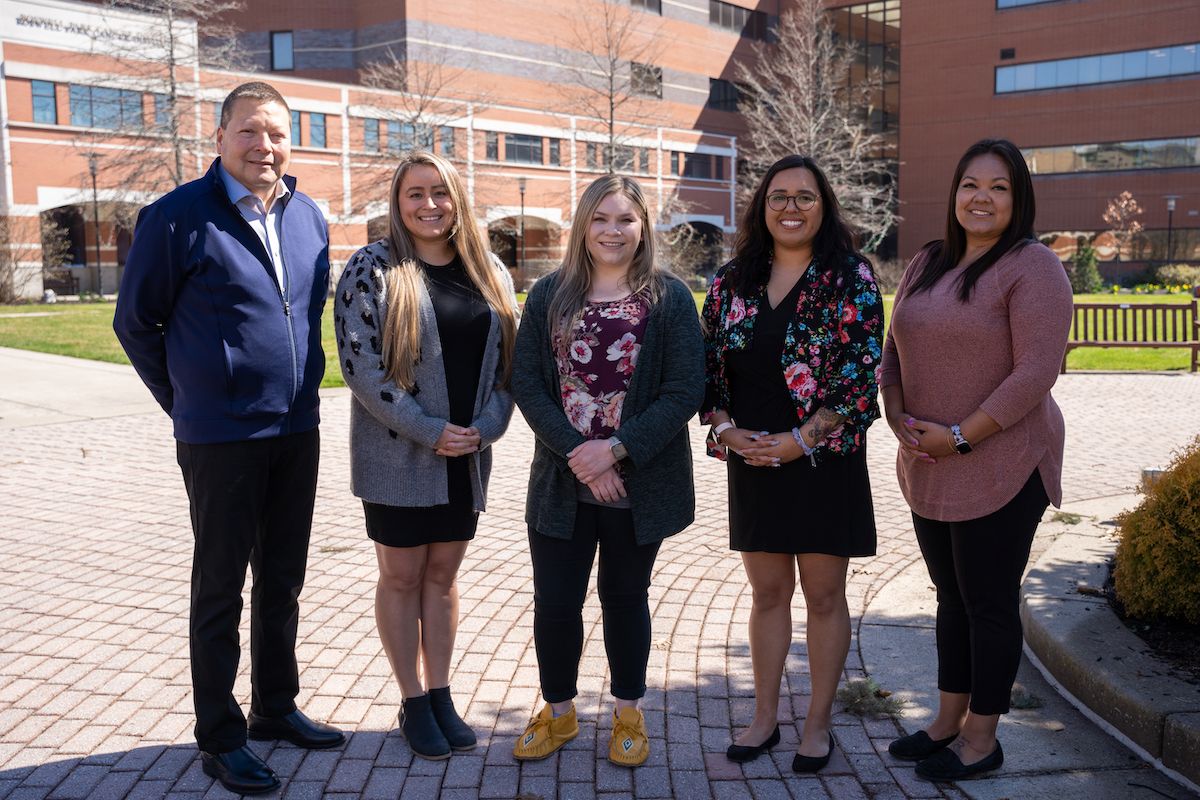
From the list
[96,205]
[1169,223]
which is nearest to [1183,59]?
[1169,223]

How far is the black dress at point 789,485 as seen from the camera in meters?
3.57

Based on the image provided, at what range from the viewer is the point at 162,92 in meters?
39.7

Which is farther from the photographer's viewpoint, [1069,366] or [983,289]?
[1069,366]

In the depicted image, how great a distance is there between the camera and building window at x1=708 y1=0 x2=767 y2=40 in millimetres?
63188

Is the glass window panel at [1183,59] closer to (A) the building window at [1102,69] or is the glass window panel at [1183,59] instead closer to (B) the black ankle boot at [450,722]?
(A) the building window at [1102,69]

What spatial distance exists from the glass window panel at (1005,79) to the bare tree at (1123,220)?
8214 mm

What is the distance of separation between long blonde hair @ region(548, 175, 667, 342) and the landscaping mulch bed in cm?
251

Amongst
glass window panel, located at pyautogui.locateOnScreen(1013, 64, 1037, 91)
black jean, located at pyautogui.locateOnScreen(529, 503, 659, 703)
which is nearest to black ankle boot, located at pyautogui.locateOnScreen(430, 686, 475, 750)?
black jean, located at pyautogui.locateOnScreen(529, 503, 659, 703)

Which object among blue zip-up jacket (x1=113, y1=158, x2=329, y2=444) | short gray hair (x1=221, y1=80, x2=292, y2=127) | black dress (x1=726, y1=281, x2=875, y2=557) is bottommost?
black dress (x1=726, y1=281, x2=875, y2=557)

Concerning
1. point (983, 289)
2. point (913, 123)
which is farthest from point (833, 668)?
point (913, 123)

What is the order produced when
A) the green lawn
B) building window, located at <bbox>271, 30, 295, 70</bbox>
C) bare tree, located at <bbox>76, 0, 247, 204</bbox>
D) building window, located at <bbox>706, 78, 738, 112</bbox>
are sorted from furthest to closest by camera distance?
building window, located at <bbox>706, 78, 738, 112</bbox>
building window, located at <bbox>271, 30, 295, 70</bbox>
bare tree, located at <bbox>76, 0, 247, 204</bbox>
the green lawn

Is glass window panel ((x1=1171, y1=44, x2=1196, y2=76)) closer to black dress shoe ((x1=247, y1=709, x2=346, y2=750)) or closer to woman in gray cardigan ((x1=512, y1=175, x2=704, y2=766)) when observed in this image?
woman in gray cardigan ((x1=512, y1=175, x2=704, y2=766))

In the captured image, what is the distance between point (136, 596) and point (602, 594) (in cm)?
319

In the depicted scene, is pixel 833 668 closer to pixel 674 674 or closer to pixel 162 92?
pixel 674 674
